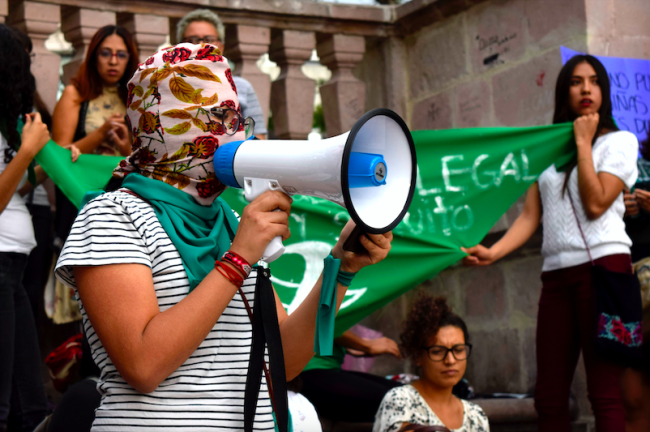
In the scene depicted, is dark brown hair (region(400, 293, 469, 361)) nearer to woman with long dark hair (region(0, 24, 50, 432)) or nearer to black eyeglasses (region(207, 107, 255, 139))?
woman with long dark hair (region(0, 24, 50, 432))

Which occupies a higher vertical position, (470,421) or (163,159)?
(163,159)

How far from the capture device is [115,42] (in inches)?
139

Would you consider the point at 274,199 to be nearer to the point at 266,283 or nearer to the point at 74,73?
the point at 266,283

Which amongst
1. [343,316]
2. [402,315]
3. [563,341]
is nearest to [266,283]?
[343,316]

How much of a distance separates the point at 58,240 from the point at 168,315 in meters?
2.12

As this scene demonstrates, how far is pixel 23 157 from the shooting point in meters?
2.92

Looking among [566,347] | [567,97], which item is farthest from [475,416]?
[567,97]

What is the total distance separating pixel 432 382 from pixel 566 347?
630 millimetres

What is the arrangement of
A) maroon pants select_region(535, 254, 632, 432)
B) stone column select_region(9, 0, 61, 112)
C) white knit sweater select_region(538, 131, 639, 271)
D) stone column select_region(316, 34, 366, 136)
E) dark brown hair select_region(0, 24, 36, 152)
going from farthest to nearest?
stone column select_region(316, 34, 366, 136)
stone column select_region(9, 0, 61, 112)
white knit sweater select_region(538, 131, 639, 271)
maroon pants select_region(535, 254, 632, 432)
dark brown hair select_region(0, 24, 36, 152)

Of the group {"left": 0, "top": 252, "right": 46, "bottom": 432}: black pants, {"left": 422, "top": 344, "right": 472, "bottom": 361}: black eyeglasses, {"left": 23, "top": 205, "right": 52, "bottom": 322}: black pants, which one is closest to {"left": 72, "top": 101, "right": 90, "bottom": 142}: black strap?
{"left": 23, "top": 205, "right": 52, "bottom": 322}: black pants

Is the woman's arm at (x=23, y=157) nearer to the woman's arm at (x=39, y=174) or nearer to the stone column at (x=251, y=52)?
the woman's arm at (x=39, y=174)

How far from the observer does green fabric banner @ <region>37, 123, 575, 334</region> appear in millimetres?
3428

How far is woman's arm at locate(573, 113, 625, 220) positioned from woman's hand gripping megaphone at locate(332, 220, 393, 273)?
1.98 meters

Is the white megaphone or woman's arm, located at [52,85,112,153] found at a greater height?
woman's arm, located at [52,85,112,153]
